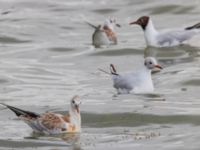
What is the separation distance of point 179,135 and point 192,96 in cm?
242

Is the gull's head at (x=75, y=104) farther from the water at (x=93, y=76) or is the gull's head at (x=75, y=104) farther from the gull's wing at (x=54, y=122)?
the water at (x=93, y=76)

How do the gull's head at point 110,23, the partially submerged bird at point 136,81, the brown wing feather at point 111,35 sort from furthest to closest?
the gull's head at point 110,23 < the brown wing feather at point 111,35 < the partially submerged bird at point 136,81

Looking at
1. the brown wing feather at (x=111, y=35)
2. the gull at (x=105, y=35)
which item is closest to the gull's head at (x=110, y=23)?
the gull at (x=105, y=35)

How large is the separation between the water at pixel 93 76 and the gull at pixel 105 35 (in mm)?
215

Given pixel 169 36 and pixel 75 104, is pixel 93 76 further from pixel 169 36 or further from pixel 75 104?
pixel 75 104

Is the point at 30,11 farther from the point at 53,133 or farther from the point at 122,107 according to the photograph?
the point at 53,133

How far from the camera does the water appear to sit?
10.5m

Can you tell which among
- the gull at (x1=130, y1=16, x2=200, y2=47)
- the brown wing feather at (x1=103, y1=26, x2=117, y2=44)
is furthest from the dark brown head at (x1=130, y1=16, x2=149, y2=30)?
the brown wing feather at (x1=103, y1=26, x2=117, y2=44)

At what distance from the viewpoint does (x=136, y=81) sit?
1321 cm

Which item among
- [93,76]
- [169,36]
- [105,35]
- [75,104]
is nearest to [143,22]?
[105,35]

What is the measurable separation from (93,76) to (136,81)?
5.44 ft

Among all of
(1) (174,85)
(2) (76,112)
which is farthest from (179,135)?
(1) (174,85)

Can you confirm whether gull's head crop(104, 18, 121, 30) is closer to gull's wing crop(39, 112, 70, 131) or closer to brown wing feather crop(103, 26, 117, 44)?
brown wing feather crop(103, 26, 117, 44)

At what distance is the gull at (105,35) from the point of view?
17688mm
